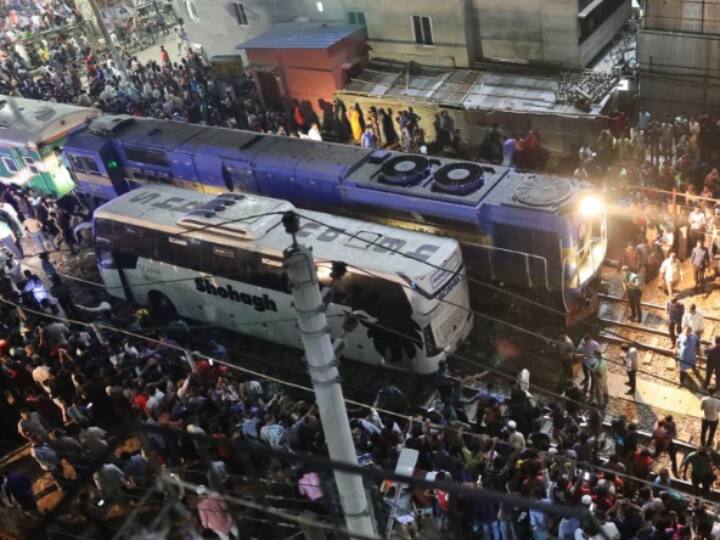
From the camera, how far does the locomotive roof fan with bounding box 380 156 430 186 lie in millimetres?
17516

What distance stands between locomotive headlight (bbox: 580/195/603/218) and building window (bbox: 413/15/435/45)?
12.0 m

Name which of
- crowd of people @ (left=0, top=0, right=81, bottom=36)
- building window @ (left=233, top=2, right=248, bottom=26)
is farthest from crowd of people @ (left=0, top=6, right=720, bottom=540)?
crowd of people @ (left=0, top=0, right=81, bottom=36)

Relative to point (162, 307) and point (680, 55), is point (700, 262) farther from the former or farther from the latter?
point (162, 307)

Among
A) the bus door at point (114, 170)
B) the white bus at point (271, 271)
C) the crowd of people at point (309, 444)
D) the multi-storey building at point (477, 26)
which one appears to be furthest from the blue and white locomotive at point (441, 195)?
the multi-storey building at point (477, 26)

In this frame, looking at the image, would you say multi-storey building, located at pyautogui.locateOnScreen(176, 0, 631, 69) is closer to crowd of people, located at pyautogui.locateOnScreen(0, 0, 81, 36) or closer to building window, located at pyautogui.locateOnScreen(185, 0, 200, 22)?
building window, located at pyautogui.locateOnScreen(185, 0, 200, 22)

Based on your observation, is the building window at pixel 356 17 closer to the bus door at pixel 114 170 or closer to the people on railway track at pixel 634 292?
the bus door at pixel 114 170

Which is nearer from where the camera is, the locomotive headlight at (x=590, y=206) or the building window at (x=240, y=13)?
the locomotive headlight at (x=590, y=206)

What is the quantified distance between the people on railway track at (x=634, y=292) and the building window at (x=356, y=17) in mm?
15317

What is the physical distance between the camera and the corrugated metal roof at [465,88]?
23.2 meters

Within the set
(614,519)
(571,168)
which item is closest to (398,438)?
(614,519)

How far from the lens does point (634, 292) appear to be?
53.1ft

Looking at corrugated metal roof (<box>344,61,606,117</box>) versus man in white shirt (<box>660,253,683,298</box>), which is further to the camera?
corrugated metal roof (<box>344,61,606,117</box>)

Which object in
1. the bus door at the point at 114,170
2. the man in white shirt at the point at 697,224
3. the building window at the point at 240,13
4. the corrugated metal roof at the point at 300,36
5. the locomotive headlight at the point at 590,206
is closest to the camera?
the locomotive headlight at the point at 590,206

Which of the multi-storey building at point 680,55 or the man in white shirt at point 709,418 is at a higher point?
the multi-storey building at point 680,55
